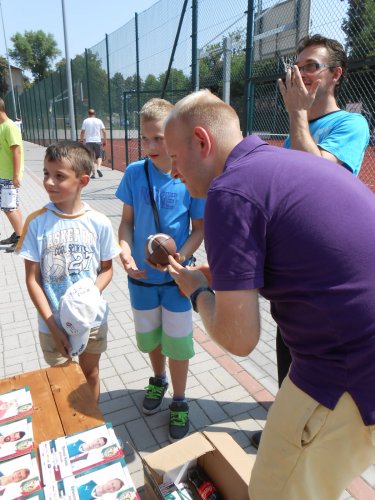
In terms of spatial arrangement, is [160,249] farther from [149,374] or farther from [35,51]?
[35,51]

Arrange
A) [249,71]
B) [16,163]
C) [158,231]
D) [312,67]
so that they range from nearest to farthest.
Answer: [312,67] → [158,231] → [16,163] → [249,71]

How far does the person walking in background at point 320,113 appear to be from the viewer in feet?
7.07

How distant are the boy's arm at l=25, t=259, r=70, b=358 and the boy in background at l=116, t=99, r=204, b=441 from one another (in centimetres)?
51

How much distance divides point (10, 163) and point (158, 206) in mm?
Answer: 4528

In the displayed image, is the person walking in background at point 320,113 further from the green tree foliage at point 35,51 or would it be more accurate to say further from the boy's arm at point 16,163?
the green tree foliage at point 35,51

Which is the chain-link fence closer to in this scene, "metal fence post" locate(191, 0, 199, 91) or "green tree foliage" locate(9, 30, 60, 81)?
"metal fence post" locate(191, 0, 199, 91)

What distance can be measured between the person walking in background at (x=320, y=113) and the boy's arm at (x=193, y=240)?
2.40 feet

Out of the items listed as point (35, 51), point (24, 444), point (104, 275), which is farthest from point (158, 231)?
point (35, 51)

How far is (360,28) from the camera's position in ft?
20.4

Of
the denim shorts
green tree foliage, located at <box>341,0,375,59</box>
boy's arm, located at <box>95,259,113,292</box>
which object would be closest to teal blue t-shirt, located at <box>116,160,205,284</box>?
boy's arm, located at <box>95,259,113,292</box>

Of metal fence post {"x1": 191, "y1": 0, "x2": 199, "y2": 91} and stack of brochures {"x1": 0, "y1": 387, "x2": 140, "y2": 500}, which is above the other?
metal fence post {"x1": 191, "y1": 0, "x2": 199, "y2": 91}

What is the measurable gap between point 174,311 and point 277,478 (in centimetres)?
128

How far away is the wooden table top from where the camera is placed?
70.2 inches

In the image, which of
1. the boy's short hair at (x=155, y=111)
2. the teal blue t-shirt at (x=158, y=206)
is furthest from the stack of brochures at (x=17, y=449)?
the boy's short hair at (x=155, y=111)
